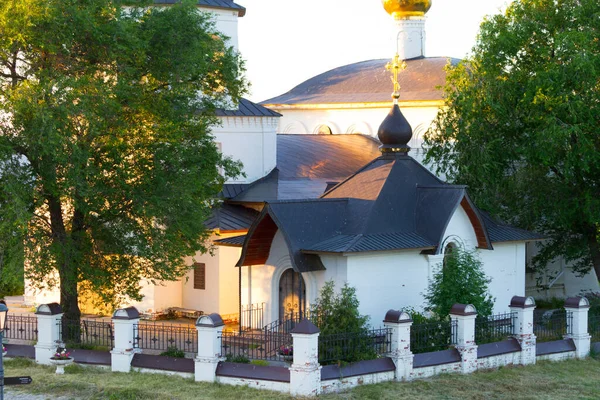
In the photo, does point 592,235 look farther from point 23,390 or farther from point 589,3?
point 23,390

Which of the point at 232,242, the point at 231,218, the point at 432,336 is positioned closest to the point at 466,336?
the point at 432,336

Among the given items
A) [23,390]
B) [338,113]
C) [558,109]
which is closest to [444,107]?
[338,113]

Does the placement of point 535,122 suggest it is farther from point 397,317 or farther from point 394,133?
point 397,317

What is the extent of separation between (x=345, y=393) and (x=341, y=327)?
1839mm

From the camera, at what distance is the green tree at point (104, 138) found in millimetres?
19578

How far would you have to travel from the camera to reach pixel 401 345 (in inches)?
747

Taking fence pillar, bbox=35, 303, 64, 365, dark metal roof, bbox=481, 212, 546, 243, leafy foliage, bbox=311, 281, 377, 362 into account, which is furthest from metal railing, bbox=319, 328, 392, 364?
dark metal roof, bbox=481, 212, 546, 243

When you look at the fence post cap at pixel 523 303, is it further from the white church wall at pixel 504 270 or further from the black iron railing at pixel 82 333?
the black iron railing at pixel 82 333

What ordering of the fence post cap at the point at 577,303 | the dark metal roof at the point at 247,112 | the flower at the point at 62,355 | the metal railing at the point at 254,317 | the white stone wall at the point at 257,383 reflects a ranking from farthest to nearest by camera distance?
the dark metal roof at the point at 247,112, the metal railing at the point at 254,317, the fence post cap at the point at 577,303, the flower at the point at 62,355, the white stone wall at the point at 257,383

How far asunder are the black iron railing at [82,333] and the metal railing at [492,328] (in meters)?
7.12

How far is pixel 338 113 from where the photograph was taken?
35.1 m

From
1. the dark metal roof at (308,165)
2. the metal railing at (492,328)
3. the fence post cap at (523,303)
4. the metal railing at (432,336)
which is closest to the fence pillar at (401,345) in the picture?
the metal railing at (432,336)

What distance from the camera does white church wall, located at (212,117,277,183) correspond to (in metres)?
28.5

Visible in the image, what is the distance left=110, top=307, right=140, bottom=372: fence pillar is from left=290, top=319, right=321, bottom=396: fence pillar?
133 inches
